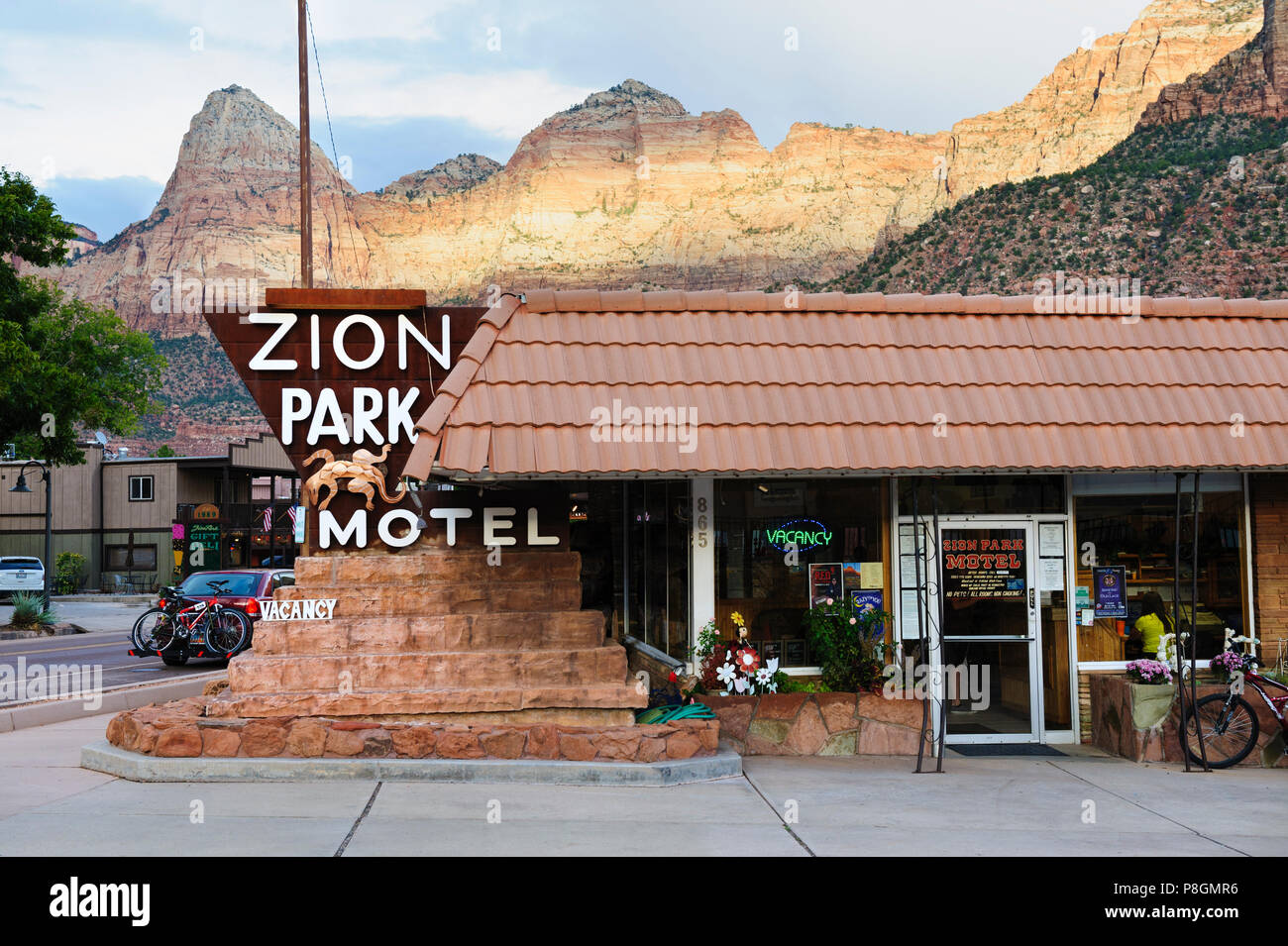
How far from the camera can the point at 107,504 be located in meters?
47.7

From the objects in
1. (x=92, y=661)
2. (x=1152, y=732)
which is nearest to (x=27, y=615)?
(x=92, y=661)

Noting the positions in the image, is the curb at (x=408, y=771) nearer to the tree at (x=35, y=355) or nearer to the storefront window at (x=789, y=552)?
the storefront window at (x=789, y=552)

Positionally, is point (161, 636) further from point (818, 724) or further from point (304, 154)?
point (818, 724)

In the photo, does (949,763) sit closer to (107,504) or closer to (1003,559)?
(1003,559)

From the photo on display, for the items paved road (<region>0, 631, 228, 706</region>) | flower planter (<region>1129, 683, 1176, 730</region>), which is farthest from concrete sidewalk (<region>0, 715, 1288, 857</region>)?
paved road (<region>0, 631, 228, 706</region>)

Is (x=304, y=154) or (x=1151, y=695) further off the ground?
(x=304, y=154)

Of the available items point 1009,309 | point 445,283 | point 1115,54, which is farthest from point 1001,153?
point 1009,309

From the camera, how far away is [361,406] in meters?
9.79

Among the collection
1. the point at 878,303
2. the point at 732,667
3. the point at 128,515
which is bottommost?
the point at 732,667

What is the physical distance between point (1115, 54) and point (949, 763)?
162063mm

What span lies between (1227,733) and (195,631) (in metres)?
15.2

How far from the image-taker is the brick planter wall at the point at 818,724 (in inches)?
381

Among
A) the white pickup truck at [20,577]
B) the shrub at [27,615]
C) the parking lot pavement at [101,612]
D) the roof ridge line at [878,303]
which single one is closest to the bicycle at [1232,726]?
the roof ridge line at [878,303]

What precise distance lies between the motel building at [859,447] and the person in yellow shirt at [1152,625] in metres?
0.23
